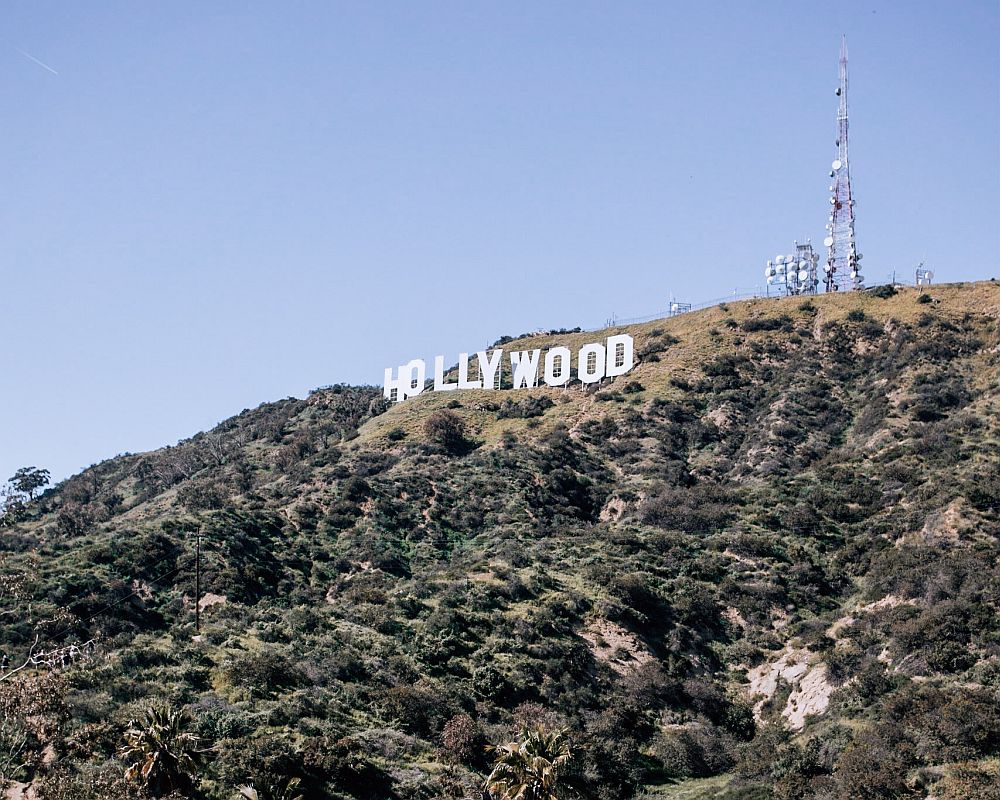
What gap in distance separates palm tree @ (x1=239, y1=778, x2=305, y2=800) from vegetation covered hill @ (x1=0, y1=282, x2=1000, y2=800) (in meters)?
0.13

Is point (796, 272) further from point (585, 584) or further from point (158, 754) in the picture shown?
point (158, 754)

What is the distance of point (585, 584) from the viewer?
70.8 meters

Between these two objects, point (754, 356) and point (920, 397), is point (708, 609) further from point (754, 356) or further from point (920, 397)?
point (754, 356)

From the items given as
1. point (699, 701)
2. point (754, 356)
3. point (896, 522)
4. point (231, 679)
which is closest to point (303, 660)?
point (231, 679)

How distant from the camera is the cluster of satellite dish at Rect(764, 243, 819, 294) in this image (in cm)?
11869

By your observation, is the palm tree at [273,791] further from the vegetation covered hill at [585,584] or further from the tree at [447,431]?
the tree at [447,431]

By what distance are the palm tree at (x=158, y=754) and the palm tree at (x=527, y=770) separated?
34.7ft

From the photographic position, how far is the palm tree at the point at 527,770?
40.8 meters

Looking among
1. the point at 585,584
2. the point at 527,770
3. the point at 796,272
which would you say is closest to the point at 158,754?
the point at 527,770

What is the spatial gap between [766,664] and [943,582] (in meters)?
10.4

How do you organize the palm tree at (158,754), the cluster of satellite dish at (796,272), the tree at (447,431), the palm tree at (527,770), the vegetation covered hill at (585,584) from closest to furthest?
1. the palm tree at (158,754)
2. the palm tree at (527,770)
3. the vegetation covered hill at (585,584)
4. the tree at (447,431)
5. the cluster of satellite dish at (796,272)

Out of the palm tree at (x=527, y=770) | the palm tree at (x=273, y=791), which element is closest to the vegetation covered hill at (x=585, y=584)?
the palm tree at (x=273, y=791)

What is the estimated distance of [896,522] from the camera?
72.2 metres

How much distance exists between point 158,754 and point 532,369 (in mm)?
73667
